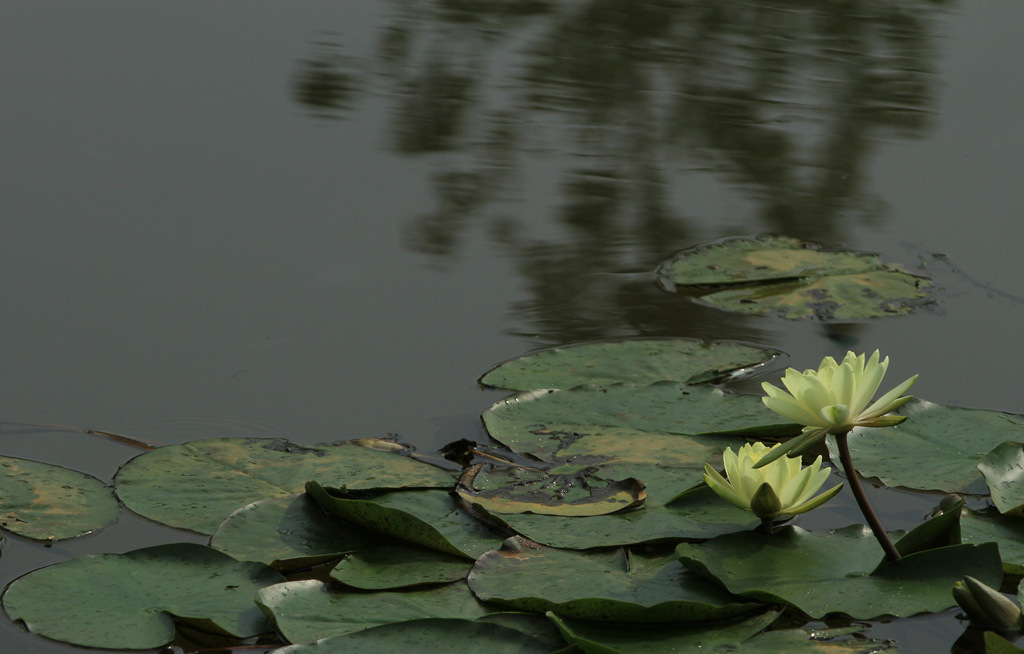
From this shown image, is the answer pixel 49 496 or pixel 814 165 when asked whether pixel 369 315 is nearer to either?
pixel 49 496

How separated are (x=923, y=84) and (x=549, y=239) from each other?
7.54ft

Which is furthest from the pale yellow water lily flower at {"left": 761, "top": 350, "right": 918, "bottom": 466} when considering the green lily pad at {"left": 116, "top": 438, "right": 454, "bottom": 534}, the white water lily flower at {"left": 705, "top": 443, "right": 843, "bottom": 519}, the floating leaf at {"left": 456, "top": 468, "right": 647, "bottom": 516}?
the green lily pad at {"left": 116, "top": 438, "right": 454, "bottom": 534}

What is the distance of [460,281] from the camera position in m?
2.37

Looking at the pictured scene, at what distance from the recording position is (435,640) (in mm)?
1176

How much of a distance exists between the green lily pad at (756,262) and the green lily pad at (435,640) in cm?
132

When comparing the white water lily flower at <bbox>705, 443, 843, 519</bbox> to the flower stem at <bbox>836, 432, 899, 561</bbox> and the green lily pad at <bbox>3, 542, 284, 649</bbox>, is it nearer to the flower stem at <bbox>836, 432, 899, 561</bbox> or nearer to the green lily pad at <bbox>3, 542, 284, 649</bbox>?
the flower stem at <bbox>836, 432, 899, 561</bbox>

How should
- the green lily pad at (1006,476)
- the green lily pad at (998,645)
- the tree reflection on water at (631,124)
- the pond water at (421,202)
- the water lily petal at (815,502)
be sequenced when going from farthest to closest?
the tree reflection on water at (631,124), the pond water at (421,202), the green lily pad at (1006,476), the water lily petal at (815,502), the green lily pad at (998,645)

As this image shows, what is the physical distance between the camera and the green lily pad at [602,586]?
1.21m

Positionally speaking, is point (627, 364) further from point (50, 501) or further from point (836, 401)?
point (50, 501)

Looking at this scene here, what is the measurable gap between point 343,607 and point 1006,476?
3.25 feet

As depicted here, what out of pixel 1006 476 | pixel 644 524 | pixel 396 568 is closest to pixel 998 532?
pixel 1006 476

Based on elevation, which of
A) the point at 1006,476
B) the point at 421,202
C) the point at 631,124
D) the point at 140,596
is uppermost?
the point at 631,124

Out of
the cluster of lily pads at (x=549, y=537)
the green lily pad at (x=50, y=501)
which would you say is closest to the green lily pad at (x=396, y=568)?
the cluster of lily pads at (x=549, y=537)

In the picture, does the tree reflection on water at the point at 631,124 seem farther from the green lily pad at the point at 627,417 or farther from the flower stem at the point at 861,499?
the flower stem at the point at 861,499
